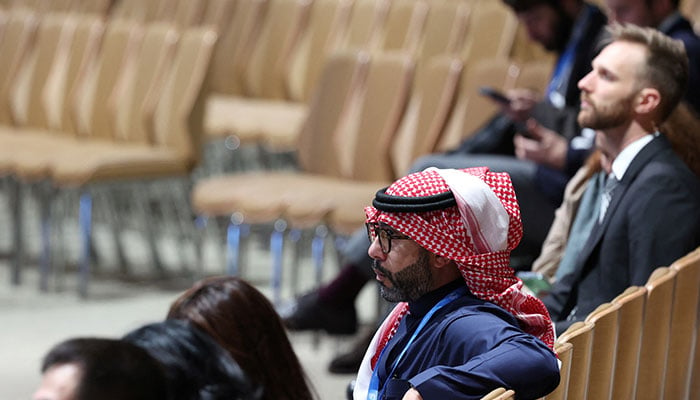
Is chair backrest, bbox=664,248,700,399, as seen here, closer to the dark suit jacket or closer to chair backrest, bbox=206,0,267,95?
the dark suit jacket

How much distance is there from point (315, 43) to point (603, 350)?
4.33 meters

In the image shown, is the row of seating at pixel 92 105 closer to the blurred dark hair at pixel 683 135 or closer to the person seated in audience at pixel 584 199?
the person seated in audience at pixel 584 199

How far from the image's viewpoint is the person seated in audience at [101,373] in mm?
1193

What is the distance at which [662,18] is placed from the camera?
3359mm

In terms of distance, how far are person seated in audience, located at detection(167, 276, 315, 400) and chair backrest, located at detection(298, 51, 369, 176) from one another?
2.57m

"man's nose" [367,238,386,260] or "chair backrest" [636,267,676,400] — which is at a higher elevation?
"man's nose" [367,238,386,260]

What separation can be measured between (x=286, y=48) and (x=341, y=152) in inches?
79.6

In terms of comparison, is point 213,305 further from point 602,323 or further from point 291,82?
point 291,82

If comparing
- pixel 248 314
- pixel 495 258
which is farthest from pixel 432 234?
pixel 248 314

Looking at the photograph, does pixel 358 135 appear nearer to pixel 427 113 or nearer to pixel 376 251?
pixel 427 113

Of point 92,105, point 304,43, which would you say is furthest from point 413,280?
point 304,43

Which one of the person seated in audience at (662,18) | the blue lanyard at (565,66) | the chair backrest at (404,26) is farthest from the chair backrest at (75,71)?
the person seated in audience at (662,18)

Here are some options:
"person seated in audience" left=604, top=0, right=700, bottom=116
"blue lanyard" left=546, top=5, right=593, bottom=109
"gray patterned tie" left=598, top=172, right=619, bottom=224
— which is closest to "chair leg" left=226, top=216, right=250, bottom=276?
"blue lanyard" left=546, top=5, right=593, bottom=109

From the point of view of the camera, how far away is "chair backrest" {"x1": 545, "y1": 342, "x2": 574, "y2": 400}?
1.80 metres
